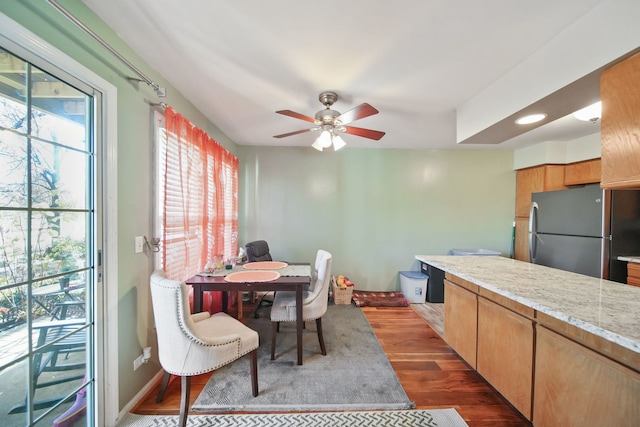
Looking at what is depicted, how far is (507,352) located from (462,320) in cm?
45

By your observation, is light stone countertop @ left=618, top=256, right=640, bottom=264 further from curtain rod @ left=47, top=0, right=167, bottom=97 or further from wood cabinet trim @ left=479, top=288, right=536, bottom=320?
curtain rod @ left=47, top=0, right=167, bottom=97

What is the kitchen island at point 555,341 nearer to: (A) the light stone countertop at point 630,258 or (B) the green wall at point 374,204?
(A) the light stone countertop at point 630,258

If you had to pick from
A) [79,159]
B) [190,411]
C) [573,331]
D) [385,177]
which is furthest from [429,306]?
[79,159]

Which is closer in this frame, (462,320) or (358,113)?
(358,113)

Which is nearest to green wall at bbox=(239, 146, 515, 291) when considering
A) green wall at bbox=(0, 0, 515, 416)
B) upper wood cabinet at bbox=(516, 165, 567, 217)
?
green wall at bbox=(0, 0, 515, 416)

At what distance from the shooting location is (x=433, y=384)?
176 centimetres

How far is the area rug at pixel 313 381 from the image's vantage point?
1.54 meters

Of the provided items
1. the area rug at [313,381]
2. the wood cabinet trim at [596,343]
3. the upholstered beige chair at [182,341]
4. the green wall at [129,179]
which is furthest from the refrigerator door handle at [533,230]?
the green wall at [129,179]

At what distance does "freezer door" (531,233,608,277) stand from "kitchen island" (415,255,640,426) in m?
1.17

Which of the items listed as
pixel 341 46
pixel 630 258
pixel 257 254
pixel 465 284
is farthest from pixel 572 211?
pixel 257 254

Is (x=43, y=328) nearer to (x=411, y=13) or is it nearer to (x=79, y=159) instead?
(x=79, y=159)

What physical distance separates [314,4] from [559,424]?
251 cm

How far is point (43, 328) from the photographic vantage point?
1.05m

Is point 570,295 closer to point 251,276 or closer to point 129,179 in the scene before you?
point 251,276
